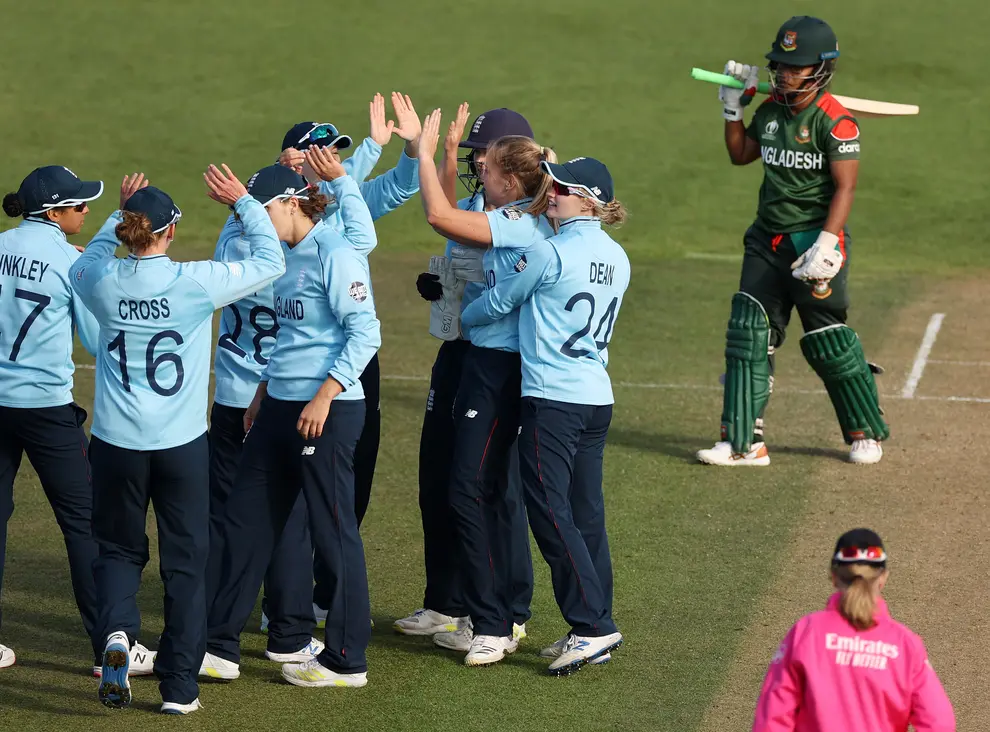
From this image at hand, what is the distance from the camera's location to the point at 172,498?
6195 mm

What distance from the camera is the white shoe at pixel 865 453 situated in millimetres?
9797

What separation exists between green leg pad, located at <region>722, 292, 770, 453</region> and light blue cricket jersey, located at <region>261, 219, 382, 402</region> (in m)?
3.82

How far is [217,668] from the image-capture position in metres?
6.60

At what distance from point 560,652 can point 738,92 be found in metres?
4.48

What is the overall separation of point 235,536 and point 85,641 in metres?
1.13

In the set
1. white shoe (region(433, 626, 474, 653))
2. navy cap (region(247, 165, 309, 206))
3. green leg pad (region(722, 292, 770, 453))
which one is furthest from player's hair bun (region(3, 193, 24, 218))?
green leg pad (region(722, 292, 770, 453))

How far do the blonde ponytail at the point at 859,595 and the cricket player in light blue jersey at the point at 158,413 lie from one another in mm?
2669

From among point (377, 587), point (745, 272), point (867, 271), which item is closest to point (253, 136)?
point (867, 271)

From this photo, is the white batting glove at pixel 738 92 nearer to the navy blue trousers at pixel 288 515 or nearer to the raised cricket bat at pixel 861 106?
the raised cricket bat at pixel 861 106

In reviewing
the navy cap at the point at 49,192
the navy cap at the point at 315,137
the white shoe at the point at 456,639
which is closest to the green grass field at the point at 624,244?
the white shoe at the point at 456,639

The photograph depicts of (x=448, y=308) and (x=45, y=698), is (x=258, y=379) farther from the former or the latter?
(x=45, y=698)

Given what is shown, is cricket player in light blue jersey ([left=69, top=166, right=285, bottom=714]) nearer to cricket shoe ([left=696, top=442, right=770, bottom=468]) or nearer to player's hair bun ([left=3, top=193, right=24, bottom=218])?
player's hair bun ([left=3, top=193, right=24, bottom=218])

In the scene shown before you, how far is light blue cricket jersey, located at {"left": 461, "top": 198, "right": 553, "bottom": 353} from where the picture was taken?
22.0 feet

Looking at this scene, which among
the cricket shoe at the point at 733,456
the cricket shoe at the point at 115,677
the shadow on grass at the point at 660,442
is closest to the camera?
the cricket shoe at the point at 115,677
